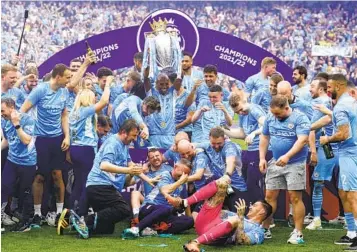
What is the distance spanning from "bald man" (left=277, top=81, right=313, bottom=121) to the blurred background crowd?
87.3 ft

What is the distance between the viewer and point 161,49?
1289 cm

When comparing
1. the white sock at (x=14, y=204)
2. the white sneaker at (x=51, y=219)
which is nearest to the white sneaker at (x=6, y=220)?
the white sock at (x=14, y=204)

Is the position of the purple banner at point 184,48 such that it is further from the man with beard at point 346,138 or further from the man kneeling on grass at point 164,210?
the man with beard at point 346,138

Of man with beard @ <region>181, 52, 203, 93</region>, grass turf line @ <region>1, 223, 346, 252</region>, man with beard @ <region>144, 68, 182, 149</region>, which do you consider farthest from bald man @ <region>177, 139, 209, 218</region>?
man with beard @ <region>181, 52, 203, 93</region>

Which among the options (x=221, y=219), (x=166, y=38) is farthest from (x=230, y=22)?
(x=221, y=219)

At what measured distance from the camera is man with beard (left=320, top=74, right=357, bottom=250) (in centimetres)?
881

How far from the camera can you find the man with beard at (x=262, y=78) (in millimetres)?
12328

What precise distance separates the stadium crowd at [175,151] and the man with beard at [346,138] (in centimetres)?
1

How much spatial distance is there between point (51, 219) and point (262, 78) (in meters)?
3.74

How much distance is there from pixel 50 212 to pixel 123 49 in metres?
3.34

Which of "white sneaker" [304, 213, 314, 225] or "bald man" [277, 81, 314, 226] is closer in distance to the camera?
"bald man" [277, 81, 314, 226]

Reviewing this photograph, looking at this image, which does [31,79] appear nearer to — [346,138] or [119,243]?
[119,243]

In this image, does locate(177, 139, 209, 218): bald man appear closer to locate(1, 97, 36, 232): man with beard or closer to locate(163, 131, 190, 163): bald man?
locate(163, 131, 190, 163): bald man

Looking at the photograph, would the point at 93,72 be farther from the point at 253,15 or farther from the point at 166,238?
the point at 253,15
